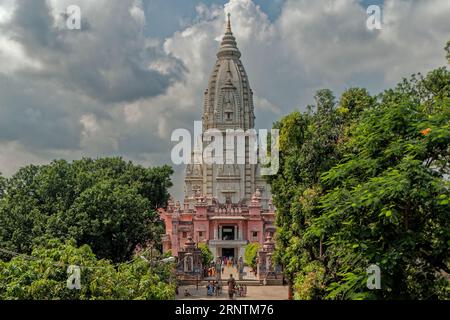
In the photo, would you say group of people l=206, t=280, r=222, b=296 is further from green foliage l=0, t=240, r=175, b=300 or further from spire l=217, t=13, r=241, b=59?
spire l=217, t=13, r=241, b=59

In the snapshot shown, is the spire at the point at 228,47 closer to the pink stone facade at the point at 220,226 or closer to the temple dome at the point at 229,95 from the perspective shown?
the temple dome at the point at 229,95

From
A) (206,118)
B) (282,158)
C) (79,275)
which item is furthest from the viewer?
(206,118)

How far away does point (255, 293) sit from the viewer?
32.9 metres

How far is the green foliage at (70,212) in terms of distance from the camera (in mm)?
26047

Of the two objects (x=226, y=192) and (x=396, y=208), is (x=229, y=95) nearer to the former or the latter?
(x=226, y=192)

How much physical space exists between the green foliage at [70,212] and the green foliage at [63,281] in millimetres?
9381

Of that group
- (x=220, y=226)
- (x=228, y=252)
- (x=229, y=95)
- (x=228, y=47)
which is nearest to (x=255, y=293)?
(x=228, y=252)
